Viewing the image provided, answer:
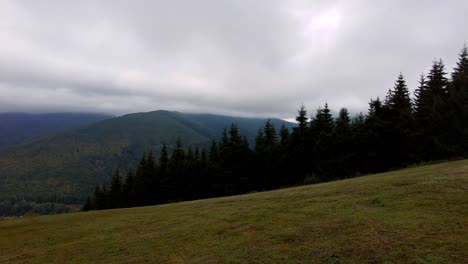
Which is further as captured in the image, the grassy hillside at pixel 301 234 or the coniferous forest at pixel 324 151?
the coniferous forest at pixel 324 151

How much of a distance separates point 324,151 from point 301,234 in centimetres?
3391

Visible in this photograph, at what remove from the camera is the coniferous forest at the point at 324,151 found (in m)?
32.8

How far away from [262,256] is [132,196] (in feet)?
159

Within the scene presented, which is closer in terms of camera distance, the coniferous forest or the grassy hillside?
the grassy hillside

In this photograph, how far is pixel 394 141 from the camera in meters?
37.5

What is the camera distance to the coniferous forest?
3278 centimetres

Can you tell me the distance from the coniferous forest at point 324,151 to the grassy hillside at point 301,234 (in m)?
21.9

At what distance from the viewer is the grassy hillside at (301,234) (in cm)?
782

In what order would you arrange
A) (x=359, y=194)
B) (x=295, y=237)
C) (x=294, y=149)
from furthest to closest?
1. (x=294, y=149)
2. (x=359, y=194)
3. (x=295, y=237)

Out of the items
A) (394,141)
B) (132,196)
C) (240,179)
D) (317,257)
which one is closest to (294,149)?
(240,179)

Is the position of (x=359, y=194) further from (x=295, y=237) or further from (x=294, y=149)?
(x=294, y=149)

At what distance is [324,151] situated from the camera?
42000 mm

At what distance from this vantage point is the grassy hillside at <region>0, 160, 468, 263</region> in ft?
25.7

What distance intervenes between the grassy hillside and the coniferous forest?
21.9m
